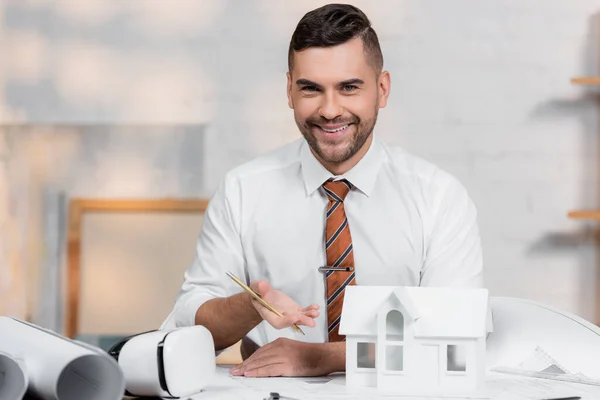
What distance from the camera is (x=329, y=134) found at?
2.22m

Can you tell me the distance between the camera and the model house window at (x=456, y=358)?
5.44 ft

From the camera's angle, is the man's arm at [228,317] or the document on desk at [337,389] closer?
the document on desk at [337,389]

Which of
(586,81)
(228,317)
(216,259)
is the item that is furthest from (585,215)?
(228,317)

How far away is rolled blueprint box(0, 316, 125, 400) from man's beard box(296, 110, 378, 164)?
88 cm

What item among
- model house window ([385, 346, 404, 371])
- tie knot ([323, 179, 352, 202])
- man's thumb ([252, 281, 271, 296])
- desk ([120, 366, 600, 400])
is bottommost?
desk ([120, 366, 600, 400])

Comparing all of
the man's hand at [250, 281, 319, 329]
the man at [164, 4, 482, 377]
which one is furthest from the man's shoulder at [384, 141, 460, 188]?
the man's hand at [250, 281, 319, 329]

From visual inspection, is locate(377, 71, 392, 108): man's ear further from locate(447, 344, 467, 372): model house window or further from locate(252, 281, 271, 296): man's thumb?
locate(447, 344, 467, 372): model house window

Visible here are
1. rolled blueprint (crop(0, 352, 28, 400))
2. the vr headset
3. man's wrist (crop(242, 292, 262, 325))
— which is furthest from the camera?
man's wrist (crop(242, 292, 262, 325))

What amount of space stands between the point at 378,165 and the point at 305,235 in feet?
0.82

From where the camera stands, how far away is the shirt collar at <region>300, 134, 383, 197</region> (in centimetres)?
233

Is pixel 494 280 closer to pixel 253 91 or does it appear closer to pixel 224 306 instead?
pixel 253 91

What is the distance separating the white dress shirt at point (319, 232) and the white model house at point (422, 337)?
56cm

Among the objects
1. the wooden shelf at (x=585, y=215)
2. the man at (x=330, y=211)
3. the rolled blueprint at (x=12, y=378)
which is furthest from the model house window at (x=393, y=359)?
the wooden shelf at (x=585, y=215)

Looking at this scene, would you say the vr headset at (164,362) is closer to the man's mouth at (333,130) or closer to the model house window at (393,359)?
the model house window at (393,359)
